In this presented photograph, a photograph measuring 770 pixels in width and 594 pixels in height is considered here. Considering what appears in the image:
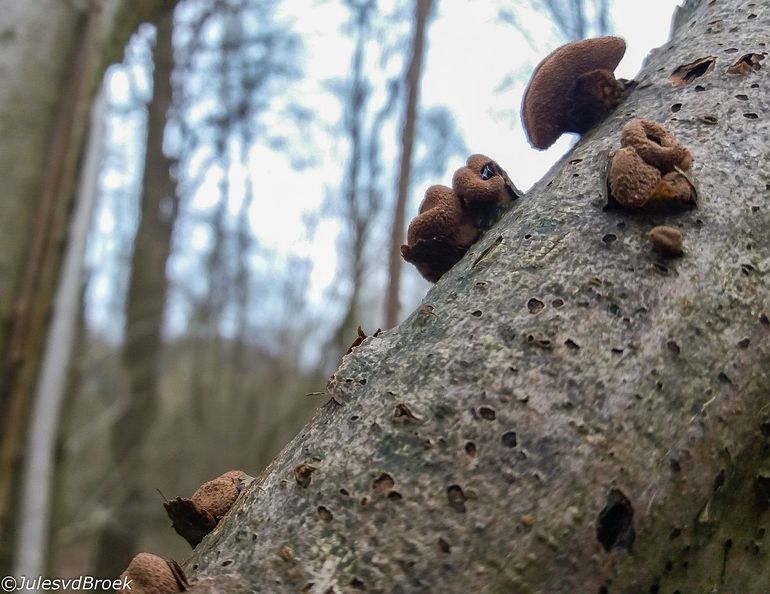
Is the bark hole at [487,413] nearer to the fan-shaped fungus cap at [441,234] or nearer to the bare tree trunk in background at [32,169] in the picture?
the fan-shaped fungus cap at [441,234]

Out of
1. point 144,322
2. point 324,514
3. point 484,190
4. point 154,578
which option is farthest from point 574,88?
point 144,322

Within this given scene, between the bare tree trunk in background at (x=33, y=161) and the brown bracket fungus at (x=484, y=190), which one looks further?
the bare tree trunk in background at (x=33, y=161)

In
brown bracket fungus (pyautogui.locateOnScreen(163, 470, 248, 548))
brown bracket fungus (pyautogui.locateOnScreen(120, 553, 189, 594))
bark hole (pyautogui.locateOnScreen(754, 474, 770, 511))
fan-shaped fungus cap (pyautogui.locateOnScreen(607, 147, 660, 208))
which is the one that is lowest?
bark hole (pyautogui.locateOnScreen(754, 474, 770, 511))

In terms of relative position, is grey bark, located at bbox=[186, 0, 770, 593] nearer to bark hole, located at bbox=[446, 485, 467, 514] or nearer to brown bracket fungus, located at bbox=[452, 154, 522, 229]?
bark hole, located at bbox=[446, 485, 467, 514]

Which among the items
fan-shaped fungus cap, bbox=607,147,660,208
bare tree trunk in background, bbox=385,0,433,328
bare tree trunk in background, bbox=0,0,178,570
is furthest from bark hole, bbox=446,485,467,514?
bare tree trunk in background, bbox=385,0,433,328

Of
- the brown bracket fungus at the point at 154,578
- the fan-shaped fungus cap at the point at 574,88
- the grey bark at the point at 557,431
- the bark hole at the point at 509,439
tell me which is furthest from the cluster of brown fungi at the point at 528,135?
the brown bracket fungus at the point at 154,578
